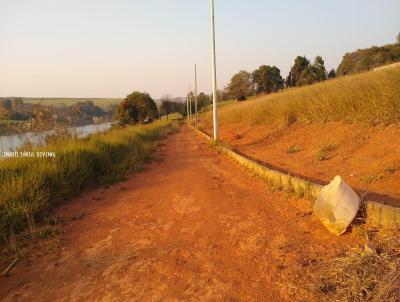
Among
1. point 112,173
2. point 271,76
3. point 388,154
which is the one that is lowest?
point 112,173

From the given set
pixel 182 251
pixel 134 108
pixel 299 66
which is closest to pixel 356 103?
pixel 182 251

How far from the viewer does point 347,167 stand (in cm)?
614

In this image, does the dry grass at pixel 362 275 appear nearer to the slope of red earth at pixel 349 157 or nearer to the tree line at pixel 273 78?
the slope of red earth at pixel 349 157

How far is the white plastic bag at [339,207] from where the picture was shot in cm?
349

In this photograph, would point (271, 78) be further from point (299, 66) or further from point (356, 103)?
point (356, 103)

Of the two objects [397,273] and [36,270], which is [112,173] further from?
[397,273]

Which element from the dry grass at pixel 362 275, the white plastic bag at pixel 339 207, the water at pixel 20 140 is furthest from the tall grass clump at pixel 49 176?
the white plastic bag at pixel 339 207

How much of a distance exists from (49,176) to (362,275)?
5.14 meters

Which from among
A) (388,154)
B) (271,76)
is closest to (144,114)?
(271,76)

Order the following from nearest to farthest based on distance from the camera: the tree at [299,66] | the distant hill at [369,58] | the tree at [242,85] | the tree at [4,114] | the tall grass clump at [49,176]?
the tall grass clump at [49,176]
the tree at [4,114]
the distant hill at [369,58]
the tree at [299,66]
the tree at [242,85]

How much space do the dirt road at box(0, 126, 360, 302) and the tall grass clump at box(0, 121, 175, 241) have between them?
52cm

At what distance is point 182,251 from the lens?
3.49m

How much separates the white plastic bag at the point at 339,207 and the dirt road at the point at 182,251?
0.38ft

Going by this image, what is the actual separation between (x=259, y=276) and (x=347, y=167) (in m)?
4.03
